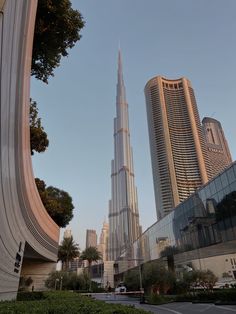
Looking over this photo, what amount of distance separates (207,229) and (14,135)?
28.2 m

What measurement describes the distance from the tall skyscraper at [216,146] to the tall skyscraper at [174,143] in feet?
16.5

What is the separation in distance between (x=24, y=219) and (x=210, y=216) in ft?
75.4

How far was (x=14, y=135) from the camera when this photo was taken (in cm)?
1214

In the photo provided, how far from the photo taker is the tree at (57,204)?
28.8 metres

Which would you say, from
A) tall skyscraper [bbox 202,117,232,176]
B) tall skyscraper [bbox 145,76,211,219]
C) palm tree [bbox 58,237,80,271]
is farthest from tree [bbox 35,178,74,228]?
tall skyscraper [bbox 202,117,232,176]

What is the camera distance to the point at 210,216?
33.0m

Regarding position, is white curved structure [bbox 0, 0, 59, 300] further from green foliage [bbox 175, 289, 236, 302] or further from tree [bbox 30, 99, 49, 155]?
green foliage [bbox 175, 289, 236, 302]

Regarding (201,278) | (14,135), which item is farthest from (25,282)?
(14,135)

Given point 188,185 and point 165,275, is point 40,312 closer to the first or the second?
point 165,275

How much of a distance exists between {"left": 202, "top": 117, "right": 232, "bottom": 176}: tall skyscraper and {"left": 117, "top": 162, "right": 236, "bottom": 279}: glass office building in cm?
6614

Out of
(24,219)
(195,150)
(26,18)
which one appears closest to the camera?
(26,18)

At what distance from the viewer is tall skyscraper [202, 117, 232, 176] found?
11514 cm

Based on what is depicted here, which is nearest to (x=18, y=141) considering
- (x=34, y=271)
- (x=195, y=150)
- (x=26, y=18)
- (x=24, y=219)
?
(x=26, y=18)

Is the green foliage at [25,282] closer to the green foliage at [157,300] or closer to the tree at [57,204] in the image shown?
the tree at [57,204]
